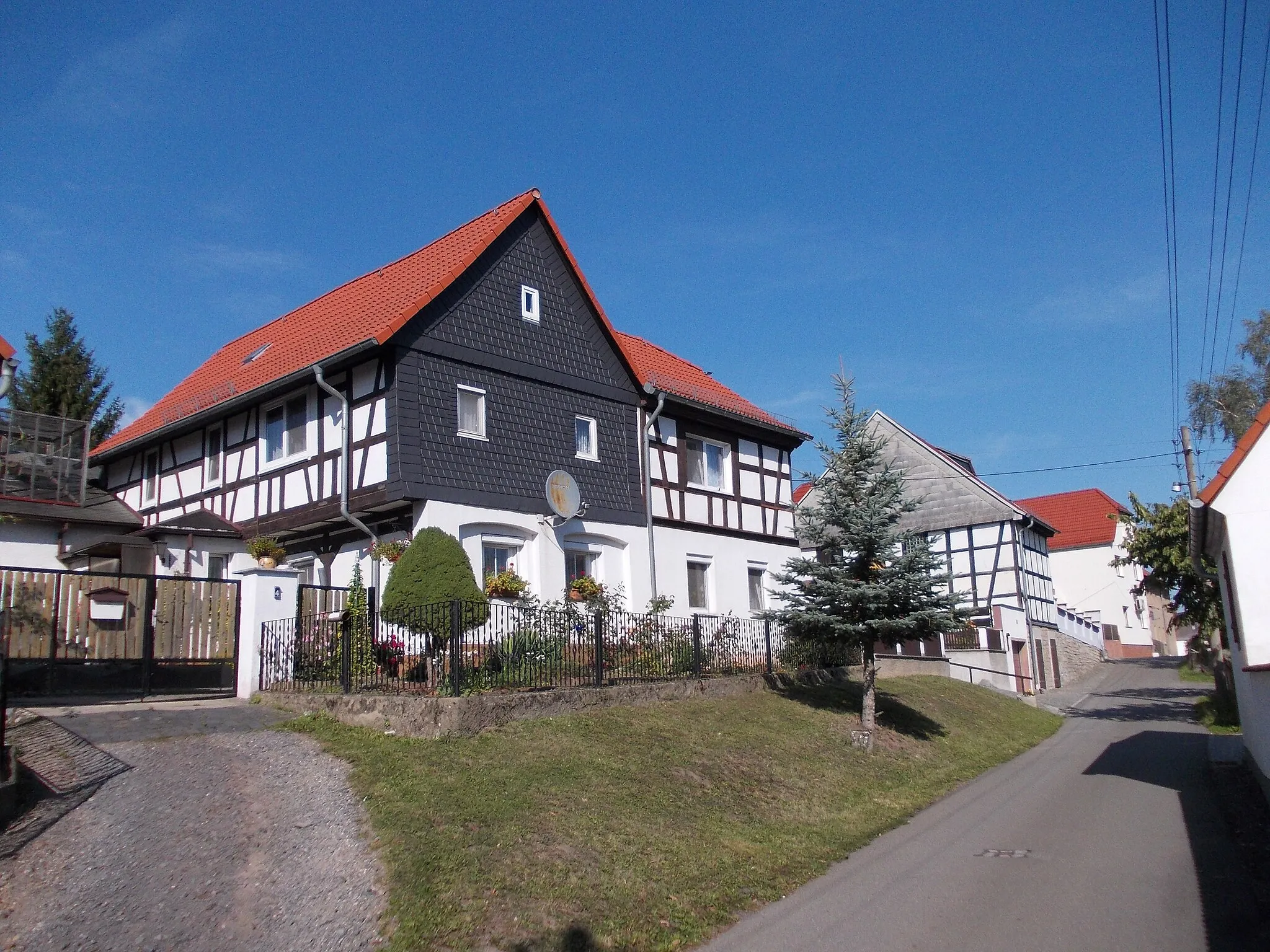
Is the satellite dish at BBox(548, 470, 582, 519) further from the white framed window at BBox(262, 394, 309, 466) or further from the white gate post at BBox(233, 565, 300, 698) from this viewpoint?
the white gate post at BBox(233, 565, 300, 698)

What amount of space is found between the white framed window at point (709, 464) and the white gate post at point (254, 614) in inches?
467

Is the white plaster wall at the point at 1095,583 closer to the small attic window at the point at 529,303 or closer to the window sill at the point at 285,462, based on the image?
the small attic window at the point at 529,303

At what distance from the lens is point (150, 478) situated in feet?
78.4

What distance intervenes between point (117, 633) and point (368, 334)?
6.54m

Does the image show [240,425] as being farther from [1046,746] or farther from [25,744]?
[1046,746]

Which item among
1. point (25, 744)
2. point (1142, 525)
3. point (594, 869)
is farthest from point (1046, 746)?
point (25, 744)

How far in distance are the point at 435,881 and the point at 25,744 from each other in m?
5.55

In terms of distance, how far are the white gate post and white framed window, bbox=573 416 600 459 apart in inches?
329

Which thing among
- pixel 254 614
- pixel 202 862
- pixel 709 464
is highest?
pixel 709 464

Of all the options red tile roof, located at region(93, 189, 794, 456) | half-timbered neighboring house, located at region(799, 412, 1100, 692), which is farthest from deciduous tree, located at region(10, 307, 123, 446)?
half-timbered neighboring house, located at region(799, 412, 1100, 692)

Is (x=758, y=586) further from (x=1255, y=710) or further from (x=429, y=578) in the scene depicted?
(x=1255, y=710)

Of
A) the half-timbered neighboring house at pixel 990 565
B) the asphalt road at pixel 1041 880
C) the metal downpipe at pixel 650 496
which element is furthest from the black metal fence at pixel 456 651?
the half-timbered neighboring house at pixel 990 565

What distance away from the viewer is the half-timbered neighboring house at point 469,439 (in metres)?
18.5

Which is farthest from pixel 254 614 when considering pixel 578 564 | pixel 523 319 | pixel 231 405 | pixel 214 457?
pixel 523 319
